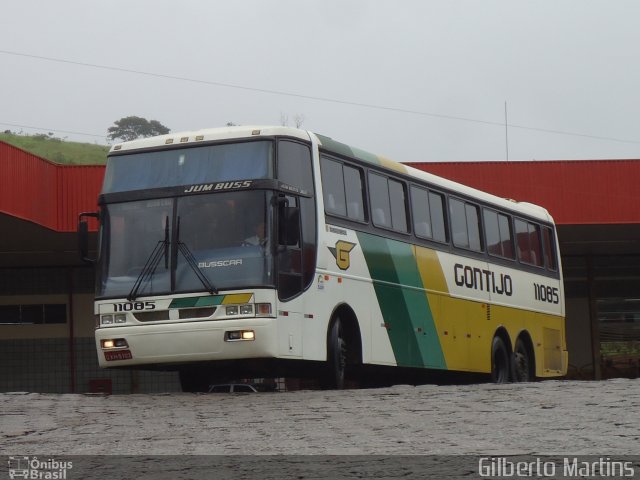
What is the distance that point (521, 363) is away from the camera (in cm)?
2194

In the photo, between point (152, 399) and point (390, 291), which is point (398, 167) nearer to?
point (390, 291)

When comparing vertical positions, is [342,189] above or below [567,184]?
below

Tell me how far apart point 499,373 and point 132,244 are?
26.7ft

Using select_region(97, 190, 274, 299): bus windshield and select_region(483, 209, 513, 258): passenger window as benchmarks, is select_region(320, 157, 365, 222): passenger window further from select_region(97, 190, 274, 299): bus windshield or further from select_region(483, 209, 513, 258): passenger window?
select_region(483, 209, 513, 258): passenger window

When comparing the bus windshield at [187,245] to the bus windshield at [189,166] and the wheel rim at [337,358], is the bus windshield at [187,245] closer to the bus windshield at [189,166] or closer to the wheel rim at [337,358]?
the bus windshield at [189,166]

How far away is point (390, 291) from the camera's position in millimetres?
17156

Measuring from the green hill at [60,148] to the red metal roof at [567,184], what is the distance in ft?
278

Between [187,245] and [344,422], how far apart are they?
500 centimetres

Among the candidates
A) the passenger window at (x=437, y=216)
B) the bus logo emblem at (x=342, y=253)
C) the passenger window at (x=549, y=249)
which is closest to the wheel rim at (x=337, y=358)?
the bus logo emblem at (x=342, y=253)

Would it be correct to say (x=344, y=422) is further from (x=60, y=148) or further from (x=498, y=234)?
(x=60, y=148)

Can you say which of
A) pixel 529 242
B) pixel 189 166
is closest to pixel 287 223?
pixel 189 166

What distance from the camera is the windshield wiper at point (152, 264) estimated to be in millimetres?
14797

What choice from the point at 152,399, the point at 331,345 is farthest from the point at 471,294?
the point at 152,399

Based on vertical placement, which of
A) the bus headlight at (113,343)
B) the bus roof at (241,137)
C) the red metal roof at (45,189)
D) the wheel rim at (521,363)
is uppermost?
the red metal roof at (45,189)
